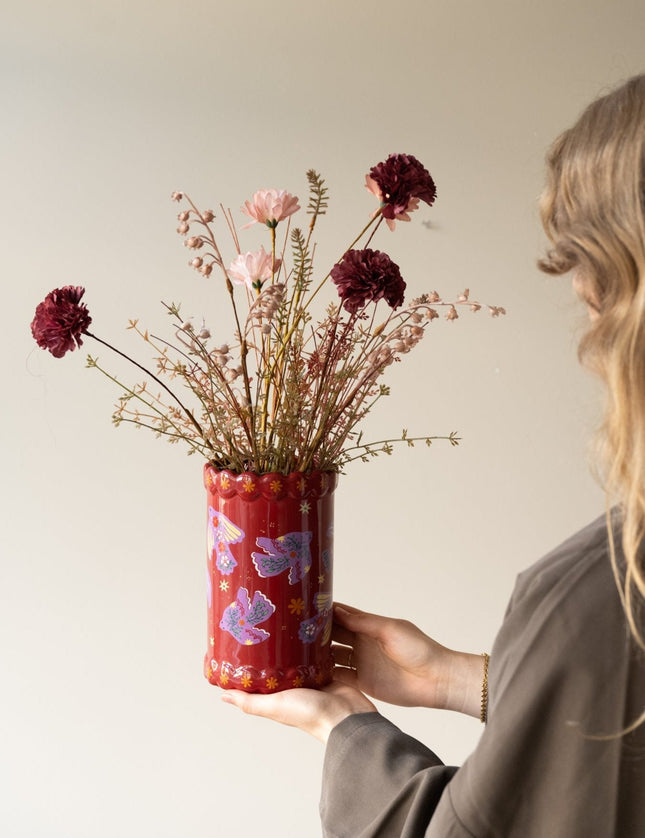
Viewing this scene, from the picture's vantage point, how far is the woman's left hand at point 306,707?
1.03m

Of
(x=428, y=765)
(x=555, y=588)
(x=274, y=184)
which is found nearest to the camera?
(x=555, y=588)

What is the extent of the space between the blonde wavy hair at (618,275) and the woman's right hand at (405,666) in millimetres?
509

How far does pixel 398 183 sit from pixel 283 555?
1.35ft

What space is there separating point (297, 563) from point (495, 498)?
110cm

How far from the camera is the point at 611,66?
79.6 inches

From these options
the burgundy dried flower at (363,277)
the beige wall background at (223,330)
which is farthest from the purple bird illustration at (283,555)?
the beige wall background at (223,330)

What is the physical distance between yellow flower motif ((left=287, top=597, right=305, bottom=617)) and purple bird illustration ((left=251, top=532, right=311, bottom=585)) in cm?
2

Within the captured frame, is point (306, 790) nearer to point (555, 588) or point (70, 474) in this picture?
point (70, 474)

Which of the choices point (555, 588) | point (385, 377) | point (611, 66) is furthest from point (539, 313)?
point (555, 588)

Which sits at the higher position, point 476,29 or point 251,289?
point 476,29

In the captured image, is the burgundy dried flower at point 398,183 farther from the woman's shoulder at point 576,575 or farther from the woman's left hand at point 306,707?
the woman's left hand at point 306,707

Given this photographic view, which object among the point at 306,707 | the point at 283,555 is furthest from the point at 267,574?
the point at 306,707

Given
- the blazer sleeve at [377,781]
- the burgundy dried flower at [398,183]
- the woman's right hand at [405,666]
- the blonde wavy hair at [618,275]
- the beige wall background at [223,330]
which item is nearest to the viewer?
the blonde wavy hair at [618,275]

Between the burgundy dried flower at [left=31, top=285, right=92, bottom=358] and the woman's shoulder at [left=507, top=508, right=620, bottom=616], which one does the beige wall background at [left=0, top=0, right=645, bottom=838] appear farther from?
the woman's shoulder at [left=507, top=508, right=620, bottom=616]
